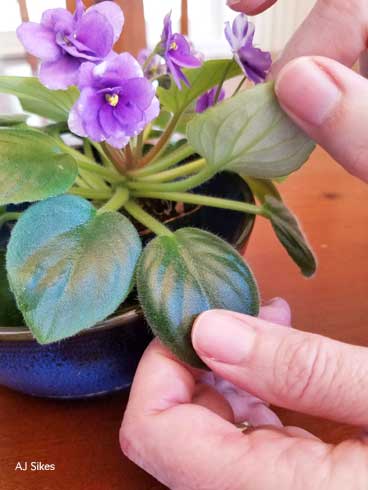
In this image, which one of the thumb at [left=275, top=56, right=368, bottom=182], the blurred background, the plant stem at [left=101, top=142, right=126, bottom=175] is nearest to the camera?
the thumb at [left=275, top=56, right=368, bottom=182]

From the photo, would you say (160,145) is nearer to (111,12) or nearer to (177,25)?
(111,12)

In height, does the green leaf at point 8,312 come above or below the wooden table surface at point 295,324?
above

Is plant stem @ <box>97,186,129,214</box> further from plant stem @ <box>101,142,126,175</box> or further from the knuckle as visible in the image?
the knuckle

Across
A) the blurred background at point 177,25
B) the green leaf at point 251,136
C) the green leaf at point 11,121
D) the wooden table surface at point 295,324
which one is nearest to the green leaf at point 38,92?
the green leaf at point 11,121

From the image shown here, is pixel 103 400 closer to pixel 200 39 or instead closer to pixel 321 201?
pixel 321 201

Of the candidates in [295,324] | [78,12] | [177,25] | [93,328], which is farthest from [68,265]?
[177,25]

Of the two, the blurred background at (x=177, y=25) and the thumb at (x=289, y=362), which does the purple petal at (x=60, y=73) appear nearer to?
the thumb at (x=289, y=362)

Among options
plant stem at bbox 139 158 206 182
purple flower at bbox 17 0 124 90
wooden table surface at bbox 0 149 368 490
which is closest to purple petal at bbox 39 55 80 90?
purple flower at bbox 17 0 124 90
